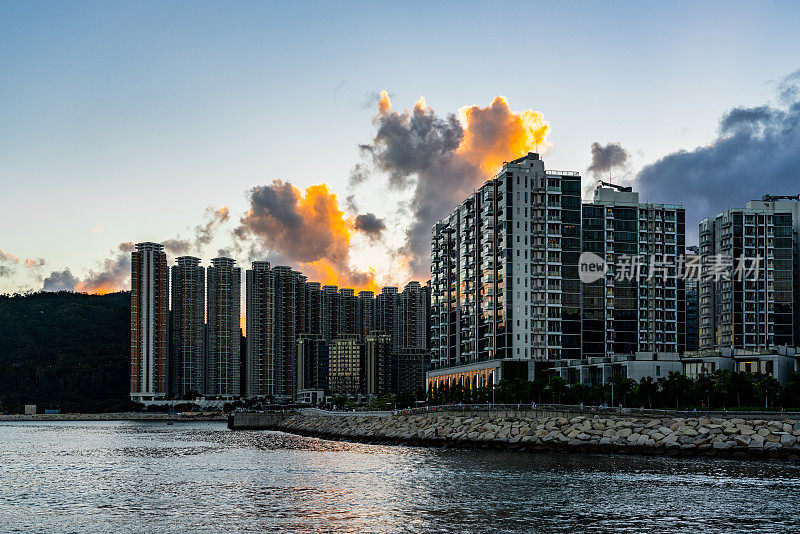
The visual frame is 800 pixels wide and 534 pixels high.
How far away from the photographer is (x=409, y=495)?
4997 centimetres

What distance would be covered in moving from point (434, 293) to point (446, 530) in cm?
15485

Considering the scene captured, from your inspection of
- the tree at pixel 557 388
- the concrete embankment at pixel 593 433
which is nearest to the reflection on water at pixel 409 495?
the concrete embankment at pixel 593 433

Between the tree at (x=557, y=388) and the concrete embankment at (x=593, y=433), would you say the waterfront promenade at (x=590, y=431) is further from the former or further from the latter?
the tree at (x=557, y=388)

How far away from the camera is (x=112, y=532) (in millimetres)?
39062

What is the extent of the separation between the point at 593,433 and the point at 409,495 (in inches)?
1255

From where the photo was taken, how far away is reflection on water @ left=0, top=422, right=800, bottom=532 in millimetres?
40062

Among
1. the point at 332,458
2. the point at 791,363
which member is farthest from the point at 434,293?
the point at 332,458

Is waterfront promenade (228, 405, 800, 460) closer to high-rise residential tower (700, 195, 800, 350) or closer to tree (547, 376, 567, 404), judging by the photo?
tree (547, 376, 567, 404)

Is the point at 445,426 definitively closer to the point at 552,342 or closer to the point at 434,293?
the point at 552,342

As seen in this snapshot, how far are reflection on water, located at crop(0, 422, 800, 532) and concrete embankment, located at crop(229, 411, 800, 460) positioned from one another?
12.7ft

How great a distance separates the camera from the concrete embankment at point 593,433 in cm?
6631

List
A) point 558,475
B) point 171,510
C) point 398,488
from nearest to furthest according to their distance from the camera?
point 171,510 → point 398,488 → point 558,475

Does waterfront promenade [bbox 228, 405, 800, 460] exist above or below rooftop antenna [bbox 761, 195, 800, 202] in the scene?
below

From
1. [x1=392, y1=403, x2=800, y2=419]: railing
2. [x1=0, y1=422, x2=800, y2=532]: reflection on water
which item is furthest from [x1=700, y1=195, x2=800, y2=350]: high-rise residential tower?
[x1=0, y1=422, x2=800, y2=532]: reflection on water
